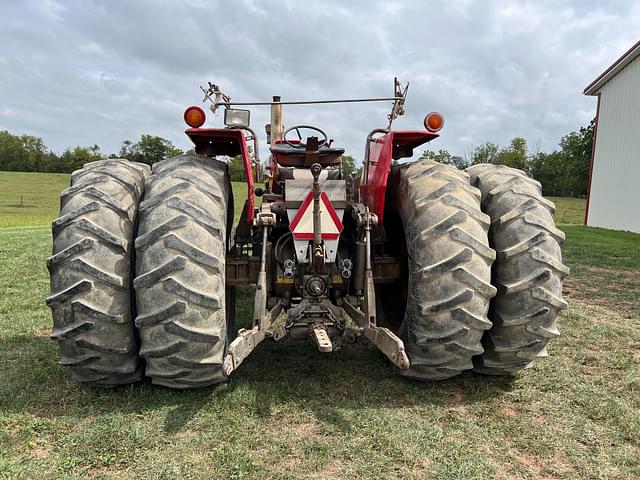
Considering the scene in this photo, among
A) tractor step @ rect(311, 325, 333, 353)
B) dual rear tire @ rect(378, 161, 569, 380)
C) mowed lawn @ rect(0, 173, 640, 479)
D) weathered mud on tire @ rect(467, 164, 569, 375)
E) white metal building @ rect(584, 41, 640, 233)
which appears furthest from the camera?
white metal building @ rect(584, 41, 640, 233)

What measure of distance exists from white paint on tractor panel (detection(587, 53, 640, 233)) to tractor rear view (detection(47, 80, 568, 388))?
62.8ft

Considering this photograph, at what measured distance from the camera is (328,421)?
3.27 meters

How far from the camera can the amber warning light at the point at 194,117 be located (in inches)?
154

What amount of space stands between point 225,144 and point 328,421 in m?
2.47

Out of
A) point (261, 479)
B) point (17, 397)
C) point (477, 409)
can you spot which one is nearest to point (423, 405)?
point (477, 409)

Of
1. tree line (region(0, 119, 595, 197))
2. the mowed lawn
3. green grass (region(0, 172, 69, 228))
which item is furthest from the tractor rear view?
tree line (region(0, 119, 595, 197))

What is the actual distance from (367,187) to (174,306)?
6.70 feet

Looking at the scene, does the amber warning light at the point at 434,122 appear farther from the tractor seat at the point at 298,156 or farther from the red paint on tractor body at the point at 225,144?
the red paint on tractor body at the point at 225,144

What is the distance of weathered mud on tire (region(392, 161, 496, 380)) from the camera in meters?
3.27

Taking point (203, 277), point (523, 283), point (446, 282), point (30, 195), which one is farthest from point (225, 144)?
point (30, 195)

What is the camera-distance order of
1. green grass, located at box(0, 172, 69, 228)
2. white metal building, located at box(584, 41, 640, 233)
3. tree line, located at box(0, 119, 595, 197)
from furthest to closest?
tree line, located at box(0, 119, 595, 197) → green grass, located at box(0, 172, 69, 228) → white metal building, located at box(584, 41, 640, 233)

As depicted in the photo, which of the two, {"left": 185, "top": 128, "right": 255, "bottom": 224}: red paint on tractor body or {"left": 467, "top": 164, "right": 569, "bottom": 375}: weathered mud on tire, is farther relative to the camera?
{"left": 185, "top": 128, "right": 255, "bottom": 224}: red paint on tractor body

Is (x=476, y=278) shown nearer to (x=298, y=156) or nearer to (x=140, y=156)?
(x=298, y=156)

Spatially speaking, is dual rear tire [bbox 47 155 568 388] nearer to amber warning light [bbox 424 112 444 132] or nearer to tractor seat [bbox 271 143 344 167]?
amber warning light [bbox 424 112 444 132]
